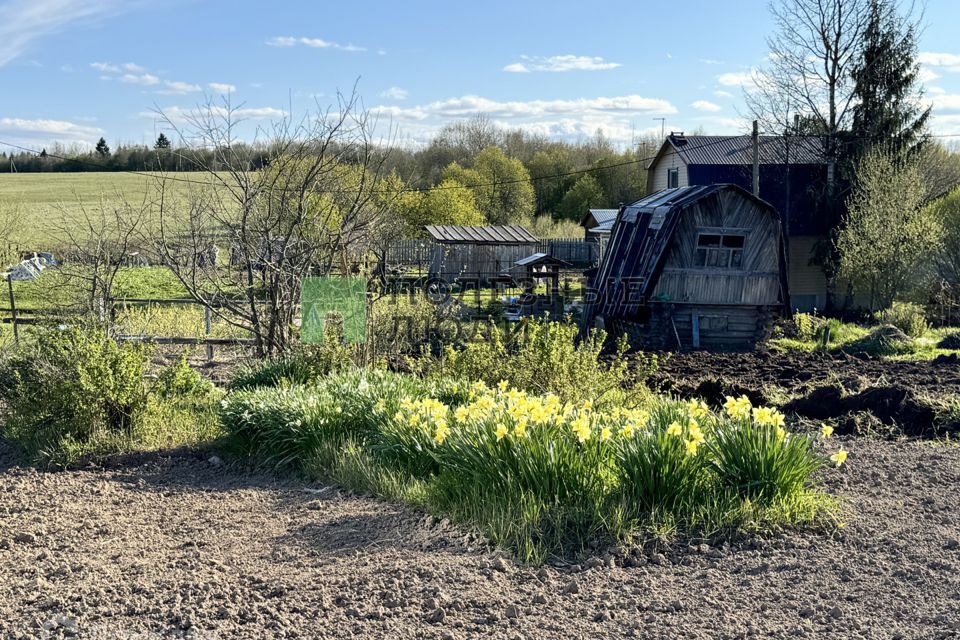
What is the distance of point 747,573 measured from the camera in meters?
4.45

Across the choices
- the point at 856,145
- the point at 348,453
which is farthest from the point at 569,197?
the point at 348,453

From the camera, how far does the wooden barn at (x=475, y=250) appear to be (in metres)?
30.1

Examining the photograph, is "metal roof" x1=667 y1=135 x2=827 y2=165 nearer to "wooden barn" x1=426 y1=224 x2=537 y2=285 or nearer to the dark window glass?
"wooden barn" x1=426 y1=224 x2=537 y2=285

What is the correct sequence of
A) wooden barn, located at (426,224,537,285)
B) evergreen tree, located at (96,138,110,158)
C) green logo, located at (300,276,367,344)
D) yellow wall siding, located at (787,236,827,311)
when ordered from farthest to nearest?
evergreen tree, located at (96,138,110,158) < wooden barn, located at (426,224,537,285) < yellow wall siding, located at (787,236,827,311) < green logo, located at (300,276,367,344)

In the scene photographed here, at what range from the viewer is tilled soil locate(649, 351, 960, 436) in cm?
827

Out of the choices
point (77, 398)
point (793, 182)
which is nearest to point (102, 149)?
point (793, 182)

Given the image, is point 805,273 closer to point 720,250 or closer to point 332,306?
point 720,250

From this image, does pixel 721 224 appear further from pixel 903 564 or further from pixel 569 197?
pixel 569 197

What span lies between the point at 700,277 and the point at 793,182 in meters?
13.7

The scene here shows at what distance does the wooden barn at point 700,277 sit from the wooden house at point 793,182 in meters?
11.1

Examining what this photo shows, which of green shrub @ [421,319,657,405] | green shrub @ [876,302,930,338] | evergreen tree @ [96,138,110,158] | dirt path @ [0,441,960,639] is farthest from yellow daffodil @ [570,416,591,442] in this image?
evergreen tree @ [96,138,110,158]

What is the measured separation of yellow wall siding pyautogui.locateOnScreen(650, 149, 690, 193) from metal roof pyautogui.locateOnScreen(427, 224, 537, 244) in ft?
19.4

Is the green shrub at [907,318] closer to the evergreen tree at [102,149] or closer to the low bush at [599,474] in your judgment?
the low bush at [599,474]

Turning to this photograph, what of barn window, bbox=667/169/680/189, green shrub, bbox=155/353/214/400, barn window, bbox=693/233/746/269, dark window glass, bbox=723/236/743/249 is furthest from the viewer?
barn window, bbox=667/169/680/189
